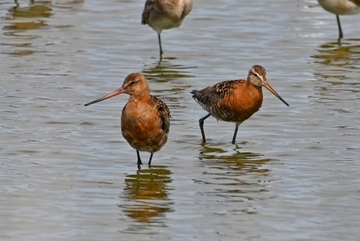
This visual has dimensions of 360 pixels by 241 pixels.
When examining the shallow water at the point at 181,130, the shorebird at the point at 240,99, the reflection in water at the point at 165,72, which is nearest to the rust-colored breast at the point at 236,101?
Answer: the shorebird at the point at 240,99

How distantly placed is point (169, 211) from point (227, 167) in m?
1.58

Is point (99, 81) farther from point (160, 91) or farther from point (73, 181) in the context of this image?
point (73, 181)

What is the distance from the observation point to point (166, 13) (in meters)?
15.2

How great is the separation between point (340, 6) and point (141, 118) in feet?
24.1

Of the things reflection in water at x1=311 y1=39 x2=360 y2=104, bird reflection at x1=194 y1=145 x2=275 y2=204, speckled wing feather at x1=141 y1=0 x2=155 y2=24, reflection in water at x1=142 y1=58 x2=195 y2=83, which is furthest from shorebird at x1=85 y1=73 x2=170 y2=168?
speckled wing feather at x1=141 y1=0 x2=155 y2=24

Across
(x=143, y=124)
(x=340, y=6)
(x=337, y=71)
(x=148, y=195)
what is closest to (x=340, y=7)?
(x=340, y=6)

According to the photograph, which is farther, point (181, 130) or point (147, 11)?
point (147, 11)

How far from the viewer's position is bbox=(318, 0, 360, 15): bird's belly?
15828 mm

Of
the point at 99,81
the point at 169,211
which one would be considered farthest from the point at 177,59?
the point at 169,211

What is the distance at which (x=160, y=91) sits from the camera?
504 inches

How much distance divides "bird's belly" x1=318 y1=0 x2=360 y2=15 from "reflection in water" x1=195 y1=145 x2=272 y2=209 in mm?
6133

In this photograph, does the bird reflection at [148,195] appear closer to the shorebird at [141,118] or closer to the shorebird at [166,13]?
the shorebird at [141,118]

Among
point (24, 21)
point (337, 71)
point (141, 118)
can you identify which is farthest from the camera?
point (24, 21)

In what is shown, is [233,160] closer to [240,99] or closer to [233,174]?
[233,174]
